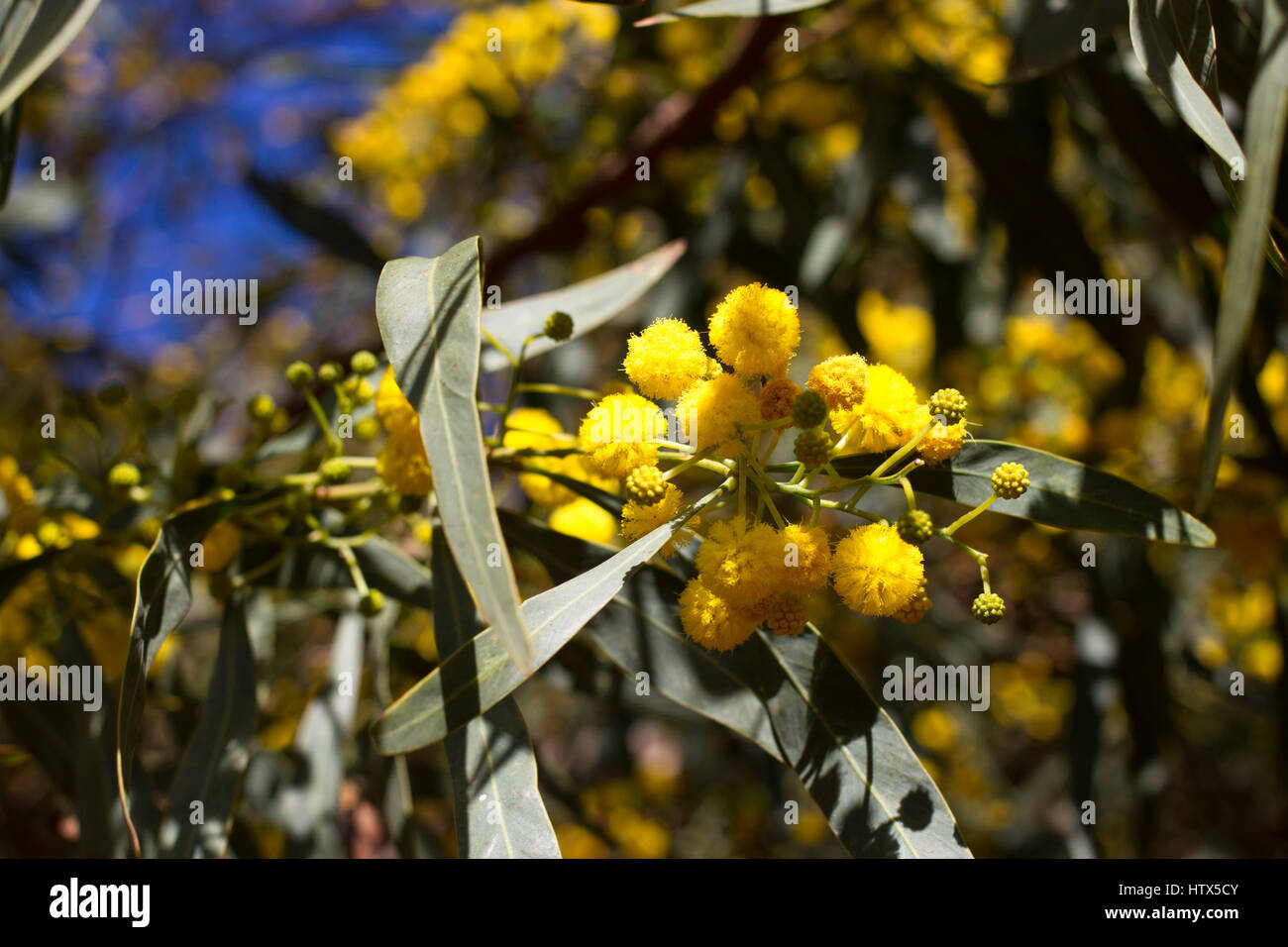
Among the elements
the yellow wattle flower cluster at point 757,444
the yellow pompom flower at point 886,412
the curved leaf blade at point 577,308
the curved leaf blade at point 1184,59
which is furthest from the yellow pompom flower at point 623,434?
the curved leaf blade at point 1184,59

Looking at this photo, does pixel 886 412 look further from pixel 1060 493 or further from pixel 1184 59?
pixel 1184 59

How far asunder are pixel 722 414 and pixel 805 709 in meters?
0.44

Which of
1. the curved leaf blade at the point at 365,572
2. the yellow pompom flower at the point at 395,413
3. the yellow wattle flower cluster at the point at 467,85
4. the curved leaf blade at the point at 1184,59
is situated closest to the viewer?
the curved leaf blade at the point at 1184,59

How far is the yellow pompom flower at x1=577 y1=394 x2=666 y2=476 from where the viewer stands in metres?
Result: 1.09

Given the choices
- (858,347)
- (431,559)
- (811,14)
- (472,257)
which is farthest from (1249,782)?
(472,257)

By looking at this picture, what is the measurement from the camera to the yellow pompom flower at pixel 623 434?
109 centimetres

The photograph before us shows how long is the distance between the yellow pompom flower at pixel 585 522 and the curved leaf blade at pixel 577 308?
0.30 m

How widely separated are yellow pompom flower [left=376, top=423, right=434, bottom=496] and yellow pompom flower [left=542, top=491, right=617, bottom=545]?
341 millimetres

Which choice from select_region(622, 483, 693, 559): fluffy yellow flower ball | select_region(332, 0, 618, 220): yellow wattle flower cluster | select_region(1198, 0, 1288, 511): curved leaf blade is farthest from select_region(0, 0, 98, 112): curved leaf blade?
select_region(332, 0, 618, 220): yellow wattle flower cluster

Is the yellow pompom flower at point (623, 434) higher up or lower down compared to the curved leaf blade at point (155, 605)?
higher up

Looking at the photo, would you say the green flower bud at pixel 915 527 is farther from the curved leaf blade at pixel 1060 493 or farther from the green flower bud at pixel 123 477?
the green flower bud at pixel 123 477

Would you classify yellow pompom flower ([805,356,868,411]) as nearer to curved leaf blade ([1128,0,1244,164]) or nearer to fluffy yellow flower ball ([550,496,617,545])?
curved leaf blade ([1128,0,1244,164])

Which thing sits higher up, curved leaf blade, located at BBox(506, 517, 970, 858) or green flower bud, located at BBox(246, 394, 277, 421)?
green flower bud, located at BBox(246, 394, 277, 421)

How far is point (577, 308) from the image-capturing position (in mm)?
1638
